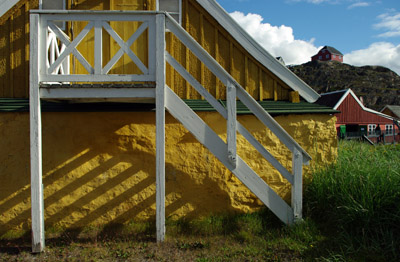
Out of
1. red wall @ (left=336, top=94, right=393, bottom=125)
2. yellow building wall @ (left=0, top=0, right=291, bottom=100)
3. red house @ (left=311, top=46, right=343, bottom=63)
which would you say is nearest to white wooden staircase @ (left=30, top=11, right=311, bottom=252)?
yellow building wall @ (left=0, top=0, right=291, bottom=100)

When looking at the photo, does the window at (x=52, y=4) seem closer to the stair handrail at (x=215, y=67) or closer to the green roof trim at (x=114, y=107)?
the green roof trim at (x=114, y=107)

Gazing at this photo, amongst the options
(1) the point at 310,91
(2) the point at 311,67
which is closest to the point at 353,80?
(2) the point at 311,67

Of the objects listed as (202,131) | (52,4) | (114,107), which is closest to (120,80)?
(114,107)

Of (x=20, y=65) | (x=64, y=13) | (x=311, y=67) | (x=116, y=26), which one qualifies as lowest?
(x=20, y=65)

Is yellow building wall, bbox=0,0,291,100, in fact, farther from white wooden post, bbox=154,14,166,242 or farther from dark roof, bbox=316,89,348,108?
dark roof, bbox=316,89,348,108

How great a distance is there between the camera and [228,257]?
3.20 metres

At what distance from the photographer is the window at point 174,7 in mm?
4488

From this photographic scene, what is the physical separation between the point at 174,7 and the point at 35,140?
309cm

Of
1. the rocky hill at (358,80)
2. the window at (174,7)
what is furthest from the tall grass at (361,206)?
Answer: the rocky hill at (358,80)

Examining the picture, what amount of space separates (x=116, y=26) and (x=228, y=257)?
4101mm

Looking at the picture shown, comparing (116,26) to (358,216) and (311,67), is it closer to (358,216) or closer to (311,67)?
(358,216)

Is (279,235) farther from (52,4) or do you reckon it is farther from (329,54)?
(329,54)

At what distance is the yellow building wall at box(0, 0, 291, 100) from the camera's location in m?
4.22

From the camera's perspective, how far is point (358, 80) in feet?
199
